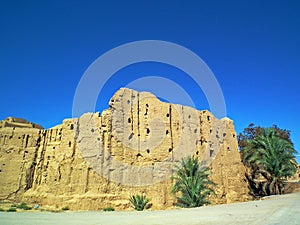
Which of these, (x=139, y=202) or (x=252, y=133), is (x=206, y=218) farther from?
(x=252, y=133)

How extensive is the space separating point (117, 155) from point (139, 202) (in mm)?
4474

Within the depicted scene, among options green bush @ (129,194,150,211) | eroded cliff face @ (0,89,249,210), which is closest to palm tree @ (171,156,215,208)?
green bush @ (129,194,150,211)

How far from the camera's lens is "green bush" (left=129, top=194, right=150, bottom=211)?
20766 mm

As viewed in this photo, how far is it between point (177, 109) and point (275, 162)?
10666mm

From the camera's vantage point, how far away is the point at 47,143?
28156 millimetres

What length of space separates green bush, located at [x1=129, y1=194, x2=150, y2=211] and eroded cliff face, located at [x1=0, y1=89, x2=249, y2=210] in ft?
2.49

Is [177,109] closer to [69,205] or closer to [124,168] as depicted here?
[124,168]

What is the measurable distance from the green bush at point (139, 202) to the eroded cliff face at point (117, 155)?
76 cm

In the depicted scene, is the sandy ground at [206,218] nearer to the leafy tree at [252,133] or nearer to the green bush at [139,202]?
the green bush at [139,202]

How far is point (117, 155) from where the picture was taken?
23.0 meters

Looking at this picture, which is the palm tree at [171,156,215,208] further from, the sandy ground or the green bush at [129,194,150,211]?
the sandy ground

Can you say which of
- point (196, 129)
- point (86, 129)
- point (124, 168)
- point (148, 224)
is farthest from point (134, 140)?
point (148, 224)

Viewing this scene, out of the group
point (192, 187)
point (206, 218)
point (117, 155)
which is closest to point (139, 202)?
point (117, 155)

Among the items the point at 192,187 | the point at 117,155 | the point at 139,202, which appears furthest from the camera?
the point at 117,155
